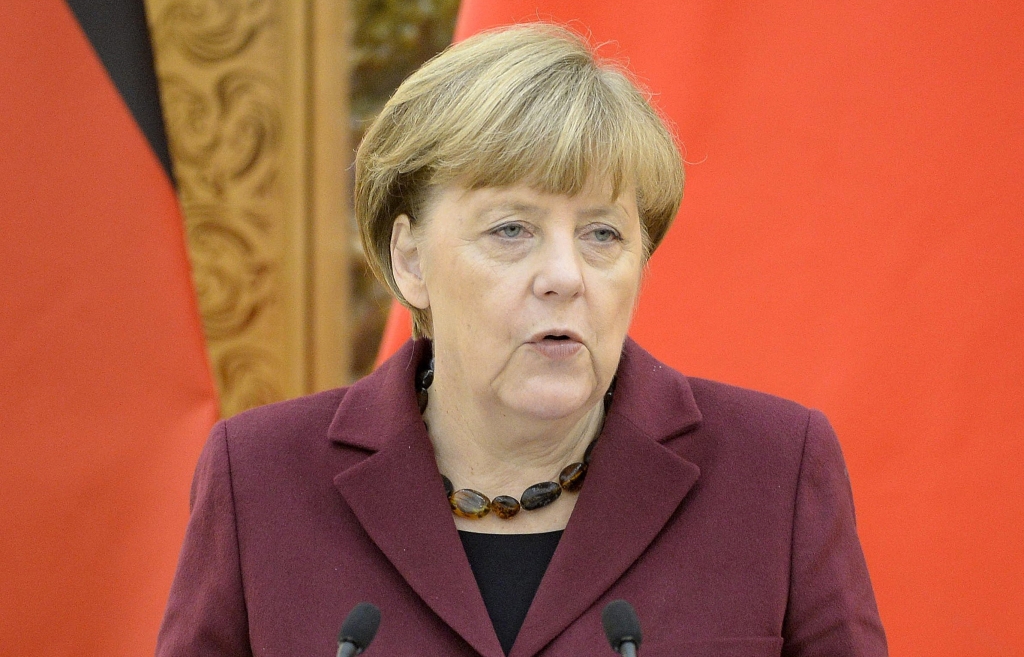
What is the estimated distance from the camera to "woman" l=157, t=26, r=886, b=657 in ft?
4.40

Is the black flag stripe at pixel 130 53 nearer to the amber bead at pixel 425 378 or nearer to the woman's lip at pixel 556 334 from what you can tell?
the amber bead at pixel 425 378

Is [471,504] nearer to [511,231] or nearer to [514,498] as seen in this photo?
[514,498]

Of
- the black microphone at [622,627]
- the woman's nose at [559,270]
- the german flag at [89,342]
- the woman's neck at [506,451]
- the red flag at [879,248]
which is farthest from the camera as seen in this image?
the german flag at [89,342]

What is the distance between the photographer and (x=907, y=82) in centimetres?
183

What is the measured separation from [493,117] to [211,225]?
1613 millimetres

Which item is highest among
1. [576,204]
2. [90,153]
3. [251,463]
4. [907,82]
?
[907,82]

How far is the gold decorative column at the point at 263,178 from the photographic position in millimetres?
2715

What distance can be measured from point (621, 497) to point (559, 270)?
13.4 inches

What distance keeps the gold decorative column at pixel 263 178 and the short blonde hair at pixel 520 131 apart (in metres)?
1.29

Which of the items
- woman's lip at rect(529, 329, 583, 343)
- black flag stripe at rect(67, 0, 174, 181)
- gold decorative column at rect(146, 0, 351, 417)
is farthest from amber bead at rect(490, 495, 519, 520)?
gold decorative column at rect(146, 0, 351, 417)

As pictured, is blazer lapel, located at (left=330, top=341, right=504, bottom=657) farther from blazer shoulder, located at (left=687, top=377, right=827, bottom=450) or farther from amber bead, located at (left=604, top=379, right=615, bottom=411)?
blazer shoulder, located at (left=687, top=377, right=827, bottom=450)

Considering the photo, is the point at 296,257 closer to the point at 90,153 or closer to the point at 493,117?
the point at 90,153

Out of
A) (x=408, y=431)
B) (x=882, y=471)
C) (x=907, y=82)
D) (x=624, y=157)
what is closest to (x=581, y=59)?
(x=624, y=157)

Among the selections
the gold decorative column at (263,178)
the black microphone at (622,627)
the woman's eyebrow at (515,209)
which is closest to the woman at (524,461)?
the woman's eyebrow at (515,209)
